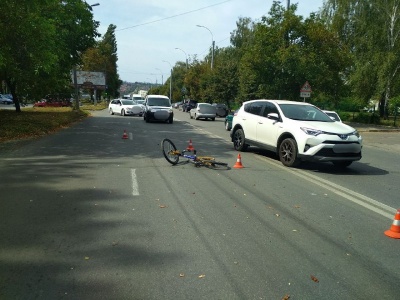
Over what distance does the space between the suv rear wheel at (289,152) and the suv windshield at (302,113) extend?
724 millimetres

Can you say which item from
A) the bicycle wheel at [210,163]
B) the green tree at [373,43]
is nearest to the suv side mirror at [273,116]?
the bicycle wheel at [210,163]

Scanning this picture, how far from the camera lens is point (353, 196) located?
7.28 meters

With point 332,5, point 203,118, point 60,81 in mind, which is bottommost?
point 203,118

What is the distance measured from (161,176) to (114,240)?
393 centimetres

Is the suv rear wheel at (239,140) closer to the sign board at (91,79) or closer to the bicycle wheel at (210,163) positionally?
the bicycle wheel at (210,163)

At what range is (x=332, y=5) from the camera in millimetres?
38125

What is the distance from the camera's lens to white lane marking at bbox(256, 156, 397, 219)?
6.38m

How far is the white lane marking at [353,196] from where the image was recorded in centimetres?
638

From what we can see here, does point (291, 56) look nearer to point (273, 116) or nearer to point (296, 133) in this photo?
point (273, 116)

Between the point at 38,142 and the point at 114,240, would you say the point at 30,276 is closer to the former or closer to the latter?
the point at 114,240

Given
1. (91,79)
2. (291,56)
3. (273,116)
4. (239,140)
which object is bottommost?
(239,140)

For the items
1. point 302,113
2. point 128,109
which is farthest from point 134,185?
point 128,109

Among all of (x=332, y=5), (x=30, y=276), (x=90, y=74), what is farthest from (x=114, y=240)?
(x=90, y=74)

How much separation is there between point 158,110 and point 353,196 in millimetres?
20602
